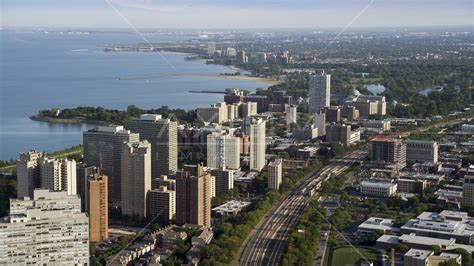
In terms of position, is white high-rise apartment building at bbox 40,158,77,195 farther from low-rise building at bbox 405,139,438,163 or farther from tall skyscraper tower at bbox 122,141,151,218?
low-rise building at bbox 405,139,438,163

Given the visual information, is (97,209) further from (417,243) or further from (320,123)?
(320,123)

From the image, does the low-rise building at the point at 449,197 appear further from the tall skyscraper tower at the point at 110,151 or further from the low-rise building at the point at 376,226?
the tall skyscraper tower at the point at 110,151

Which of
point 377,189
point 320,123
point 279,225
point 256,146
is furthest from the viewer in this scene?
point 320,123

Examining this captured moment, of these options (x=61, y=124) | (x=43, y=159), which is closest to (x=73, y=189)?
(x=43, y=159)

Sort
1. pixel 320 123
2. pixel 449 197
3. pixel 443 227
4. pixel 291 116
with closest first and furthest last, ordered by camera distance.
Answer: pixel 443 227, pixel 449 197, pixel 320 123, pixel 291 116

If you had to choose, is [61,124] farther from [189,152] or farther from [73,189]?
[73,189]

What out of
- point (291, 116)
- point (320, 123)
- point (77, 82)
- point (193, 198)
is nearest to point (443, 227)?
Result: point (193, 198)
